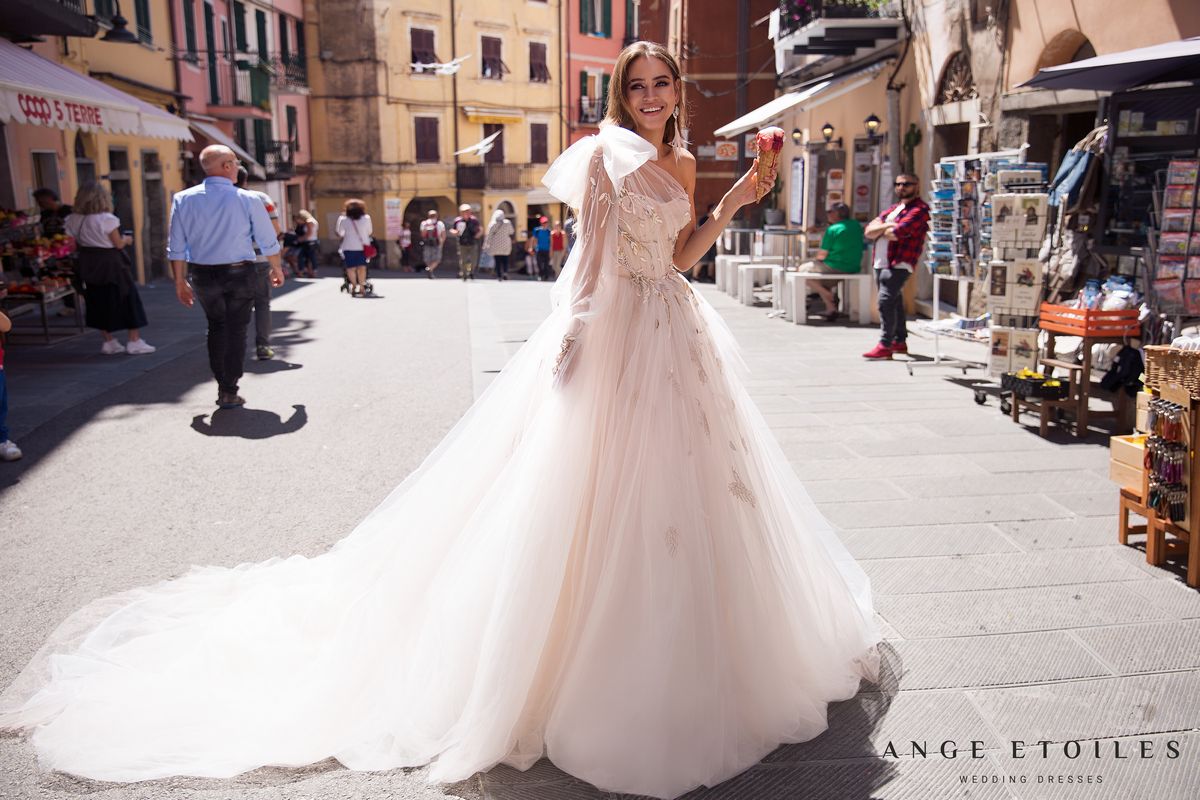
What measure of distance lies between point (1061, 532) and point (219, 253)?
18.9ft

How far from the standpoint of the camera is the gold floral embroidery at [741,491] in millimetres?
2906

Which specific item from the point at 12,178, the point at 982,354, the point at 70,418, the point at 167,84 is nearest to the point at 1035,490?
the point at 982,354

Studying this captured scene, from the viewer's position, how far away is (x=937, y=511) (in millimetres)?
4918

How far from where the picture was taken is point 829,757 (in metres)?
2.75

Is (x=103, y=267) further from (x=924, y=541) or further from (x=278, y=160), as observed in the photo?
(x=278, y=160)

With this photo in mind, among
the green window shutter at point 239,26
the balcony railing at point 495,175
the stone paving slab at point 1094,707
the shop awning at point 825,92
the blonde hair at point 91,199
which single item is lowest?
the stone paving slab at point 1094,707

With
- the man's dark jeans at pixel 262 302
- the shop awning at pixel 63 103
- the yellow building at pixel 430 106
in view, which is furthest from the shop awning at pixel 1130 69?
the yellow building at pixel 430 106

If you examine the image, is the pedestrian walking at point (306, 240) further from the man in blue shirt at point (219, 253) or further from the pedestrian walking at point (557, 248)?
the man in blue shirt at point (219, 253)

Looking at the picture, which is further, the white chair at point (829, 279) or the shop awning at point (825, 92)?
the shop awning at point (825, 92)

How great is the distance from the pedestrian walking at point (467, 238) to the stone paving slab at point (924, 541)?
17932 millimetres

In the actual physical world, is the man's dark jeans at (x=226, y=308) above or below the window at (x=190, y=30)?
below

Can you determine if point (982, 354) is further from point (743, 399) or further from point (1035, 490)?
point (743, 399)

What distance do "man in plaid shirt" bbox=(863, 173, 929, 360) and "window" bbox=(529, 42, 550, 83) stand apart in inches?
1268

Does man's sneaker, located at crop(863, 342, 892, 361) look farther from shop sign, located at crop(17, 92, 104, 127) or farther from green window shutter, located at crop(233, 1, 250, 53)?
green window shutter, located at crop(233, 1, 250, 53)
